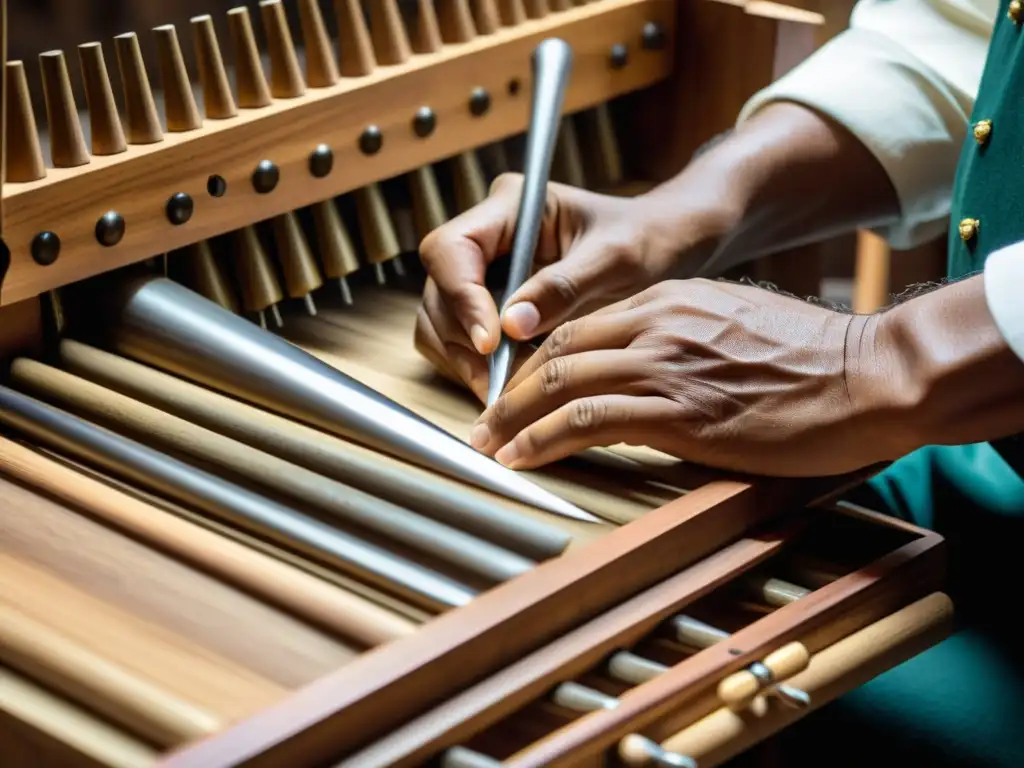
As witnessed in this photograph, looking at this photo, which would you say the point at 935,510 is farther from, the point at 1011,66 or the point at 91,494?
the point at 91,494

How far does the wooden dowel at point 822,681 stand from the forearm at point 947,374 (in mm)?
111

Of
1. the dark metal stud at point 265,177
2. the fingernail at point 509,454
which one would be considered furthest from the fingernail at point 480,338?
the dark metal stud at point 265,177

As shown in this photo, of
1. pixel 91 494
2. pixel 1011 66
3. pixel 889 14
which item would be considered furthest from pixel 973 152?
pixel 91 494

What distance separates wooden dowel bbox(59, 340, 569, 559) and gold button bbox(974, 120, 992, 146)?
1.78ft

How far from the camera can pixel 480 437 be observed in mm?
896

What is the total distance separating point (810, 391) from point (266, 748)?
1.42 feet

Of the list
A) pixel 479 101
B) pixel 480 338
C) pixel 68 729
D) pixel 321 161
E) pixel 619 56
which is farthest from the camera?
pixel 619 56

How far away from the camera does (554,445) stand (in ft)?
2.79

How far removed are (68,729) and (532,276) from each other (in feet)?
1.71

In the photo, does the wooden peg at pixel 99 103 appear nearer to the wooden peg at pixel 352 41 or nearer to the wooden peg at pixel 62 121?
the wooden peg at pixel 62 121

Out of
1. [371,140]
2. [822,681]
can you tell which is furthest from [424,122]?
[822,681]

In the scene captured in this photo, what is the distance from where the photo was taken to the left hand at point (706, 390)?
2.77ft

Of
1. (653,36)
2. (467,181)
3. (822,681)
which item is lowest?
(822,681)

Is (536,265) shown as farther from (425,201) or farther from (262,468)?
(262,468)
